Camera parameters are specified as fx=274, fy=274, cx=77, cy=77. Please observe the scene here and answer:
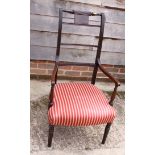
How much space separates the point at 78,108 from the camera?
2014 millimetres

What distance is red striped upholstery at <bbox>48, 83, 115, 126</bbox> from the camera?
197cm

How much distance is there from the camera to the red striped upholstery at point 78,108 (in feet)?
6.47

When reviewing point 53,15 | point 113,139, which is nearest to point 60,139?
point 113,139
